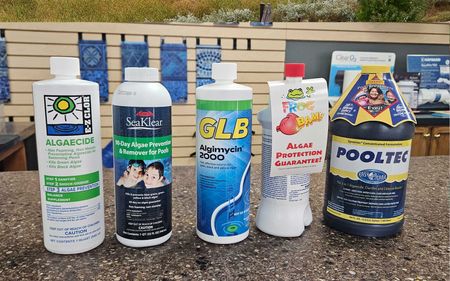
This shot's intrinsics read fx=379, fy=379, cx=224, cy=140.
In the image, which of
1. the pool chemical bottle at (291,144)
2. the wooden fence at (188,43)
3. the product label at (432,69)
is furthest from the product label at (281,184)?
the product label at (432,69)

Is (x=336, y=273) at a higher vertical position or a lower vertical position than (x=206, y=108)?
lower

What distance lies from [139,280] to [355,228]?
15.7 inches

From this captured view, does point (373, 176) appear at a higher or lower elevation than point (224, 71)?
lower

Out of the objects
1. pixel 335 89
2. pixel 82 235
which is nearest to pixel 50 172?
pixel 82 235

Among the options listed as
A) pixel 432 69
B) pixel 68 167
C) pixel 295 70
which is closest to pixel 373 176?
pixel 295 70

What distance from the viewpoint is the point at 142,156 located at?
1.99 ft

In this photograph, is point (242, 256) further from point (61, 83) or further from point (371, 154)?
point (61, 83)

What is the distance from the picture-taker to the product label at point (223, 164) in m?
0.63

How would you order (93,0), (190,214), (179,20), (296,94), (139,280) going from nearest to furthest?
1. (139,280)
2. (296,94)
3. (190,214)
4. (93,0)
5. (179,20)

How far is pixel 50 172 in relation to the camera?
0.60 meters

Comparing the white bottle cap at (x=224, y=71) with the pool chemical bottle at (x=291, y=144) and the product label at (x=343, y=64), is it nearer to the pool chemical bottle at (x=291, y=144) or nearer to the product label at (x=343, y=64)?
the pool chemical bottle at (x=291, y=144)

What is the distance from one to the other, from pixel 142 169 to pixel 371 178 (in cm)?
40

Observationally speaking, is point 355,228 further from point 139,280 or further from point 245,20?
point 245,20

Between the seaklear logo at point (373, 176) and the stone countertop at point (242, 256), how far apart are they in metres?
0.11
